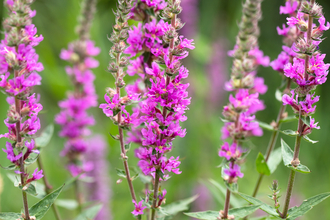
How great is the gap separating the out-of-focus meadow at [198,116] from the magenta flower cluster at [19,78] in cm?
252

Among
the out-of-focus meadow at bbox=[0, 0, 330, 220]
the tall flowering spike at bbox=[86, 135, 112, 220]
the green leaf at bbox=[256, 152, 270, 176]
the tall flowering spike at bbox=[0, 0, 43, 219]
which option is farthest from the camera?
the out-of-focus meadow at bbox=[0, 0, 330, 220]

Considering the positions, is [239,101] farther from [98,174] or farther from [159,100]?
[98,174]

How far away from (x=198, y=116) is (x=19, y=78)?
442cm

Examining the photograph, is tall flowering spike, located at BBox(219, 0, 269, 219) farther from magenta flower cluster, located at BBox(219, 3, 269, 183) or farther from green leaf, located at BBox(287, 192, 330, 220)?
green leaf, located at BBox(287, 192, 330, 220)

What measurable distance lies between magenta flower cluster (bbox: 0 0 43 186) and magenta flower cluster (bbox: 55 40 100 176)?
1.63 meters

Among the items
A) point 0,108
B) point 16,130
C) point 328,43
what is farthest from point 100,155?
point 328,43

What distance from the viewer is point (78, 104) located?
371 cm

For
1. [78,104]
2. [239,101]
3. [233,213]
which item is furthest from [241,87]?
[78,104]

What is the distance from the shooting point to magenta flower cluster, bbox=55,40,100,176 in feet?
12.2

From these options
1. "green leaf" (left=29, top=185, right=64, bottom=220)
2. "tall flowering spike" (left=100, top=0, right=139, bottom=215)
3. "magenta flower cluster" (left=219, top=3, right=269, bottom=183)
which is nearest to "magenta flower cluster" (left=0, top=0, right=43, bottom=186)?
"green leaf" (left=29, top=185, right=64, bottom=220)

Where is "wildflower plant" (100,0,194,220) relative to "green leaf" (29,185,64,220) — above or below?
above

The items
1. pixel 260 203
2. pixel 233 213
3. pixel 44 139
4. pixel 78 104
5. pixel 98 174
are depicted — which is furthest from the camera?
pixel 98 174

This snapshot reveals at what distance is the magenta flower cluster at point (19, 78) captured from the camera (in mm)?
1838

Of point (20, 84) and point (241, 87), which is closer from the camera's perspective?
point (20, 84)
